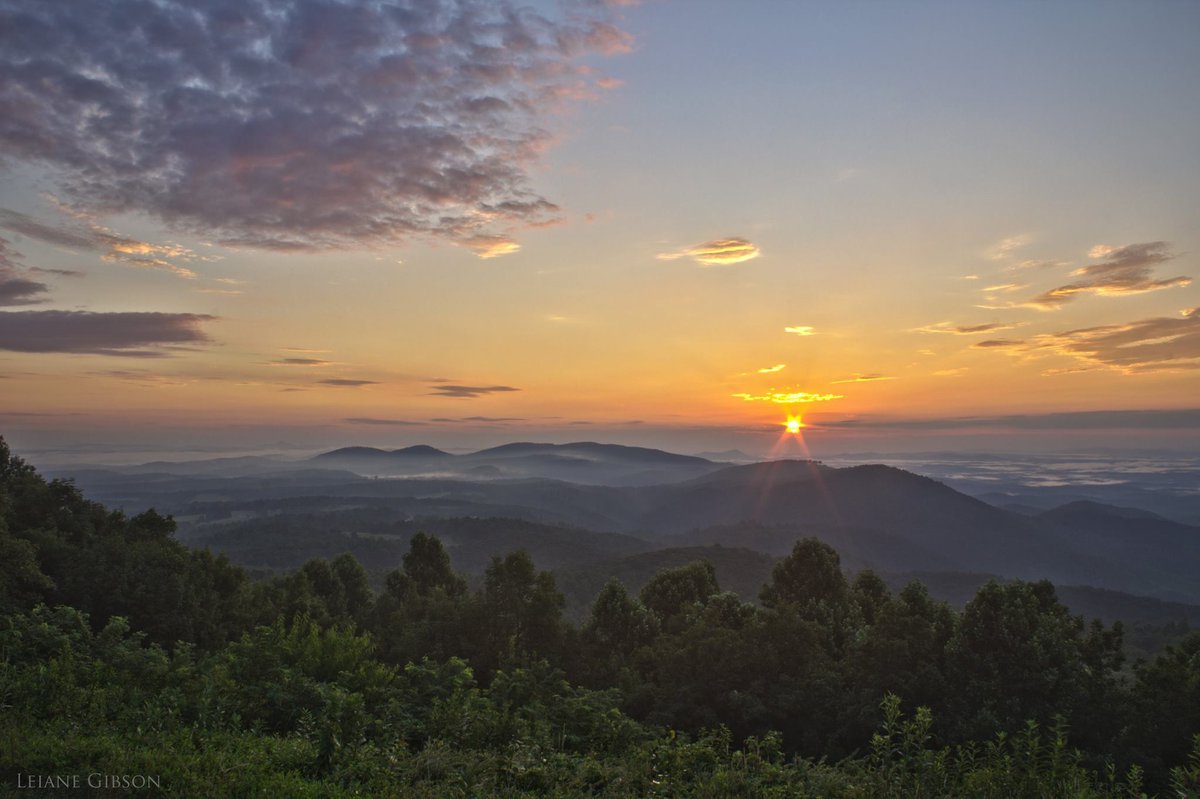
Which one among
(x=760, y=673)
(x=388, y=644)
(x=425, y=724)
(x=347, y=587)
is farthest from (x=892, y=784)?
(x=347, y=587)

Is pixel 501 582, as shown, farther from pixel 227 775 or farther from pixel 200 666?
pixel 227 775

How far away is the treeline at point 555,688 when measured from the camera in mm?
11445

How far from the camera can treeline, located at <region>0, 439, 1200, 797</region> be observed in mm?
11445

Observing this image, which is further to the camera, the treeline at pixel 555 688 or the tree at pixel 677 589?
the tree at pixel 677 589

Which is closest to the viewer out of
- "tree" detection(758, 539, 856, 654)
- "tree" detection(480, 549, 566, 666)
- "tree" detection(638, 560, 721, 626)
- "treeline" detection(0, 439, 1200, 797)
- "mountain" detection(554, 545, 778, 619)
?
"treeline" detection(0, 439, 1200, 797)

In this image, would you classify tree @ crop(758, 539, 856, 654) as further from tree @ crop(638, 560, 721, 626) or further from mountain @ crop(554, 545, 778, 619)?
mountain @ crop(554, 545, 778, 619)

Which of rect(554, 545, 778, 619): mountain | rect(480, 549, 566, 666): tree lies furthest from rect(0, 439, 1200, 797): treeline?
rect(554, 545, 778, 619): mountain

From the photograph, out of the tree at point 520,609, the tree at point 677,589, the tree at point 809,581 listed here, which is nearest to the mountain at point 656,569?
the tree at point 677,589

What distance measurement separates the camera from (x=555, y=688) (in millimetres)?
22312

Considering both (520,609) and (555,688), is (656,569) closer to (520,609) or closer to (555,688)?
(520,609)

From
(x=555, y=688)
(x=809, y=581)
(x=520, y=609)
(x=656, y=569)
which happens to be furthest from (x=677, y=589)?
(x=656, y=569)

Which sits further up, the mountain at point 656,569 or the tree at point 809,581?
the tree at point 809,581

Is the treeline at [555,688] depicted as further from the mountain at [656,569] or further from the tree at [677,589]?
the mountain at [656,569]

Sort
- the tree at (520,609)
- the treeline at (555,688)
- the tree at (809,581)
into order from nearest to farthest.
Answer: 1. the treeline at (555,688)
2. the tree at (520,609)
3. the tree at (809,581)
